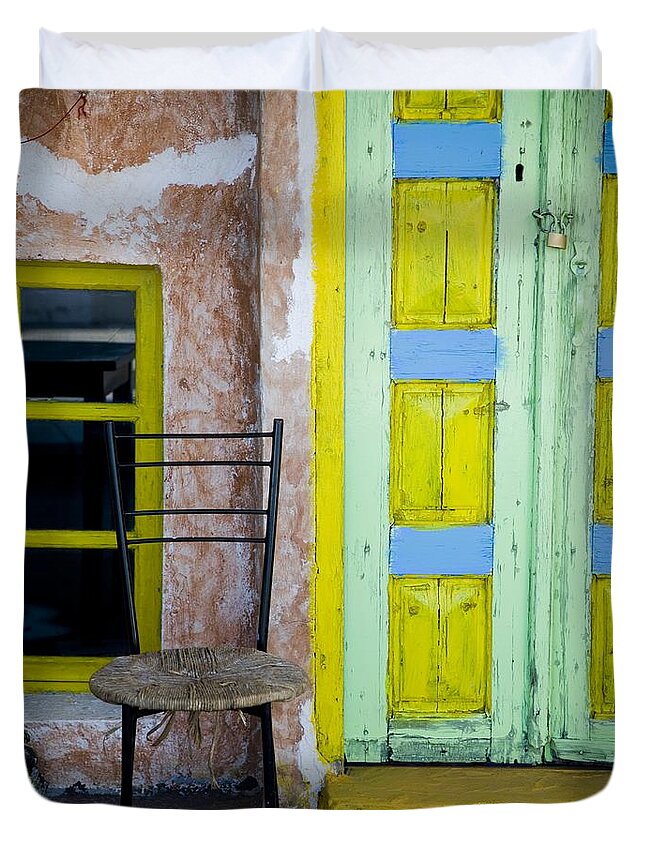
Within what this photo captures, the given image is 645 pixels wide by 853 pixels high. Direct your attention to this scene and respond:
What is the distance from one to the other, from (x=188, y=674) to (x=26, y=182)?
1235 millimetres

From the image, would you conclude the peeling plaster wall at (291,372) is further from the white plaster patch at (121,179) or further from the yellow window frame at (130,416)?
the yellow window frame at (130,416)

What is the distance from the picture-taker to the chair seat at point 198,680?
1920mm

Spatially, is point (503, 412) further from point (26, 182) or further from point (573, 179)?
point (26, 182)

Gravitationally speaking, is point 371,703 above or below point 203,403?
below

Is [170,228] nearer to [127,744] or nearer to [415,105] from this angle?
[415,105]

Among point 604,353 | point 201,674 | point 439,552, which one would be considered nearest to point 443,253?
point 604,353

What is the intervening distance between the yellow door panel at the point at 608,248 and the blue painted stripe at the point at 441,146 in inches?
10.1

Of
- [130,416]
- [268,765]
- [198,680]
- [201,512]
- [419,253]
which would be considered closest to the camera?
[198,680]

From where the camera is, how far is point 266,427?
239 cm

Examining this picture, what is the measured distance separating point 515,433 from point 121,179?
1.11 m

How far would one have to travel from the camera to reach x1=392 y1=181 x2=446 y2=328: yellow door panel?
2379mm

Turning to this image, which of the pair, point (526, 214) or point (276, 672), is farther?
point (526, 214)

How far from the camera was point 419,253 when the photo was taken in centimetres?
240

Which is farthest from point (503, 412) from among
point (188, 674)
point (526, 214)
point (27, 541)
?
point (27, 541)
